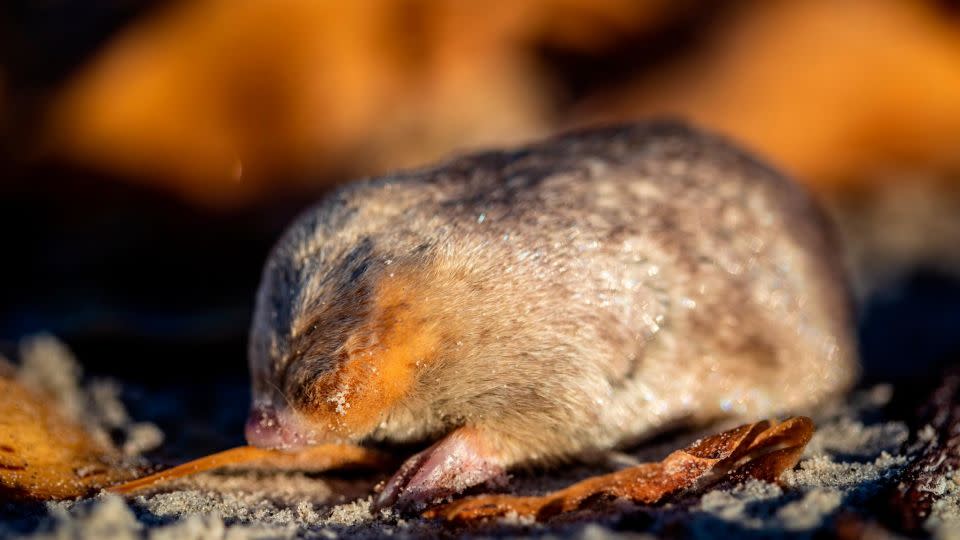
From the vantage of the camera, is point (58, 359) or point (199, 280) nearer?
point (58, 359)

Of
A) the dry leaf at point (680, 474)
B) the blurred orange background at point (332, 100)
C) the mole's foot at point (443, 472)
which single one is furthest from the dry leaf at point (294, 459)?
the blurred orange background at point (332, 100)

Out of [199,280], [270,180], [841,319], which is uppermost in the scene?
[270,180]

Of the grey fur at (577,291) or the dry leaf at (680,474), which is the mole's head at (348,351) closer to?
the grey fur at (577,291)

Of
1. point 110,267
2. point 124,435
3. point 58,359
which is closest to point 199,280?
point 110,267

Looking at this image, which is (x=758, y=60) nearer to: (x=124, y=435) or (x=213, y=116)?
(x=213, y=116)

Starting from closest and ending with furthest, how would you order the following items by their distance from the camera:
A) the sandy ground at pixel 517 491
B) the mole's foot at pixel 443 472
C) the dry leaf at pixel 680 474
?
the sandy ground at pixel 517 491
the dry leaf at pixel 680 474
the mole's foot at pixel 443 472

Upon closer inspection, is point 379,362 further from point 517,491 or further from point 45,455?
point 45,455

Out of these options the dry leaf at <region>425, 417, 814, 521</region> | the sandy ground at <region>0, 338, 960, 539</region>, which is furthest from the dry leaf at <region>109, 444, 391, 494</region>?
the dry leaf at <region>425, 417, 814, 521</region>
